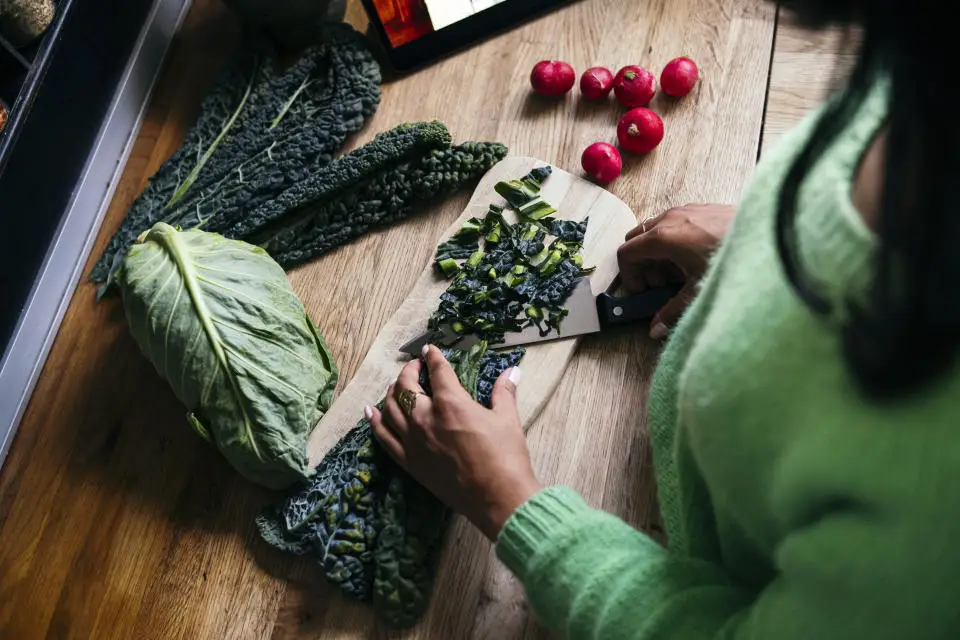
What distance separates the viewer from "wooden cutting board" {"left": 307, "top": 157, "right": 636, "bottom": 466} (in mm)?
925

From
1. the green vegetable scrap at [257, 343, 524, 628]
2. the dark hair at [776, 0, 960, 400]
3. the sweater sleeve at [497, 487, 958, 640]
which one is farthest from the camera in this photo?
the green vegetable scrap at [257, 343, 524, 628]

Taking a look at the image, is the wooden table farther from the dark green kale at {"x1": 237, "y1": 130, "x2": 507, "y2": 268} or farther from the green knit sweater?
the green knit sweater

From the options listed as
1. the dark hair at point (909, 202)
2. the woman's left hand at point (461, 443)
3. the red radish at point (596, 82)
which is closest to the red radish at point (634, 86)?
the red radish at point (596, 82)

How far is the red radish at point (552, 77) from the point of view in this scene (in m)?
1.10

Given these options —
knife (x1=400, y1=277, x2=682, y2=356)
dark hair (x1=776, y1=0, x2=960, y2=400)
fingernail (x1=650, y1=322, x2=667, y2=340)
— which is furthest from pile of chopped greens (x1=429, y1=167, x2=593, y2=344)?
dark hair (x1=776, y1=0, x2=960, y2=400)

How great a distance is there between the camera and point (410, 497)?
86 centimetres

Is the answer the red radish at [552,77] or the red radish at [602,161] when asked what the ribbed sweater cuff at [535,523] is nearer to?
the red radish at [602,161]

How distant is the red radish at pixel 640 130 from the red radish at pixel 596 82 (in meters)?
0.08

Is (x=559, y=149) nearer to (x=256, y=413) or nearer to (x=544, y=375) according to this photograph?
(x=544, y=375)

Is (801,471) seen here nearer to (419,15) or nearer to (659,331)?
(659,331)

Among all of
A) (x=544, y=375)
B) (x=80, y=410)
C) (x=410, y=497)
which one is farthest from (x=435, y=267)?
(x=80, y=410)

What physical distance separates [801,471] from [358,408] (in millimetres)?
647

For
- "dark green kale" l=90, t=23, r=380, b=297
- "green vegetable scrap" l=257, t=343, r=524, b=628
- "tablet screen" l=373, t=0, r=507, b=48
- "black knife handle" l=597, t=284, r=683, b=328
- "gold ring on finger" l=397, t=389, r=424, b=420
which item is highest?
"tablet screen" l=373, t=0, r=507, b=48

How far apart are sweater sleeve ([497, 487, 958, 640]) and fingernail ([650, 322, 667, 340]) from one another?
11.1 inches
